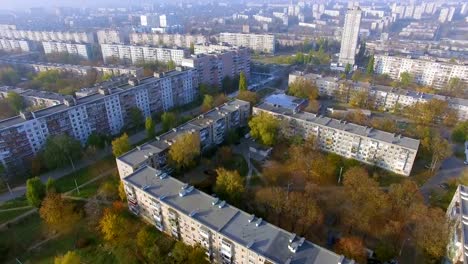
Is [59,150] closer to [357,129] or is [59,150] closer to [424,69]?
[357,129]

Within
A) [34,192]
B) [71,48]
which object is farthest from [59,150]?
[71,48]

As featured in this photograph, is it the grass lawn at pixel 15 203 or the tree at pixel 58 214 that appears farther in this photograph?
the grass lawn at pixel 15 203

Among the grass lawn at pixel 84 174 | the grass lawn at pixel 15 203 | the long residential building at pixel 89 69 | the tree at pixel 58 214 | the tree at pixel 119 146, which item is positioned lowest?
the grass lawn at pixel 15 203

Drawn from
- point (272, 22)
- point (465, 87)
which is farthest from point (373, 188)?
point (272, 22)

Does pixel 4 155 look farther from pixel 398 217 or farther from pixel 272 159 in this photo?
pixel 398 217

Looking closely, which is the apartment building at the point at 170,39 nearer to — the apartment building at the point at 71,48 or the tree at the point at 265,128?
the apartment building at the point at 71,48

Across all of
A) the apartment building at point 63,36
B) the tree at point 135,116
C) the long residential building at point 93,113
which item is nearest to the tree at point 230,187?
the tree at point 135,116
